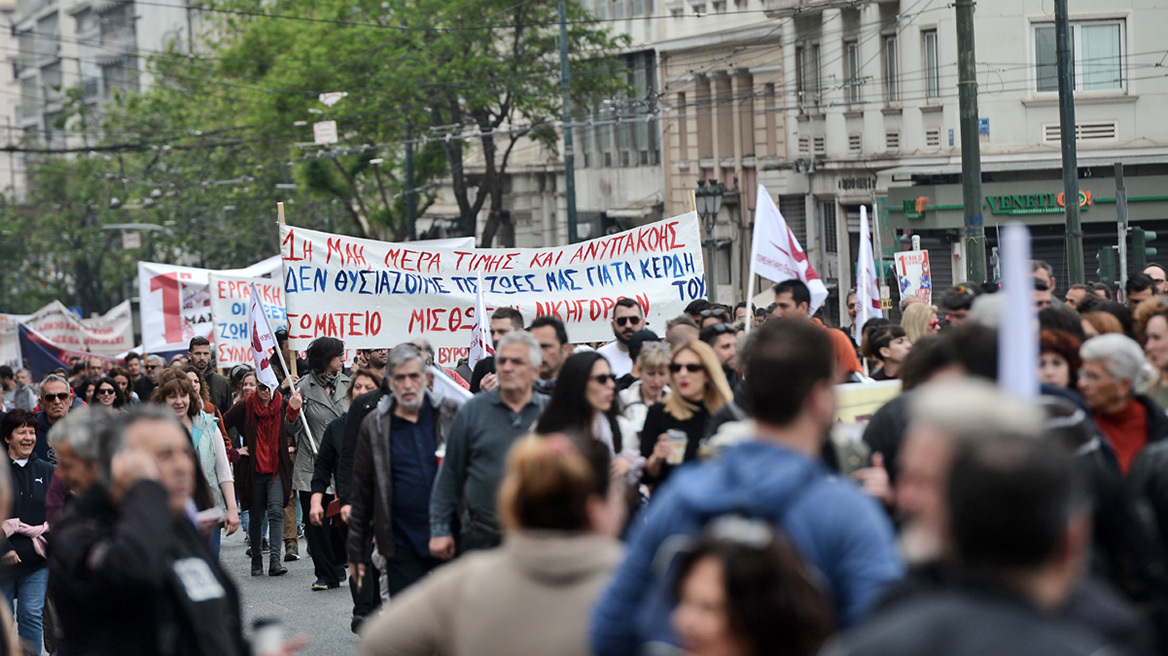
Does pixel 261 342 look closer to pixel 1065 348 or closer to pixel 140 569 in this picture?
pixel 1065 348

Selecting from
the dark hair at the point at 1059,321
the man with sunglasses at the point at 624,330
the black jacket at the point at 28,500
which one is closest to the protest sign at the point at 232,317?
the black jacket at the point at 28,500

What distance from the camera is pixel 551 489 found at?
12.2 ft

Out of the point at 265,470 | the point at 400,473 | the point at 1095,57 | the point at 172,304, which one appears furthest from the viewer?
the point at 1095,57

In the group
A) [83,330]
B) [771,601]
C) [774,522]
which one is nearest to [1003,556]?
[771,601]

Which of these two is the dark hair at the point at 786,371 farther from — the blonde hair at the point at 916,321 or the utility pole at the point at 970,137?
the utility pole at the point at 970,137

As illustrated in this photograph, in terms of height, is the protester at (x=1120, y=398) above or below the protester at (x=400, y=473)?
above

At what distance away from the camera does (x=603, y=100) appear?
140 feet

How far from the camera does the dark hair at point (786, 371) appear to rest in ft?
11.8

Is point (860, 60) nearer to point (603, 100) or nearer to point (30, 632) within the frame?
point (603, 100)

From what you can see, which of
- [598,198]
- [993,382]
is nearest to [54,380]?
[993,382]

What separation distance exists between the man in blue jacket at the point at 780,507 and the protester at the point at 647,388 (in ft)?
12.1

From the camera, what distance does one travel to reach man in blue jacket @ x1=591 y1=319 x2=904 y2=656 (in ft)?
11.2

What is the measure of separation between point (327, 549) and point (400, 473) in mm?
4640

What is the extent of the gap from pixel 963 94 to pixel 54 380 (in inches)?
384
